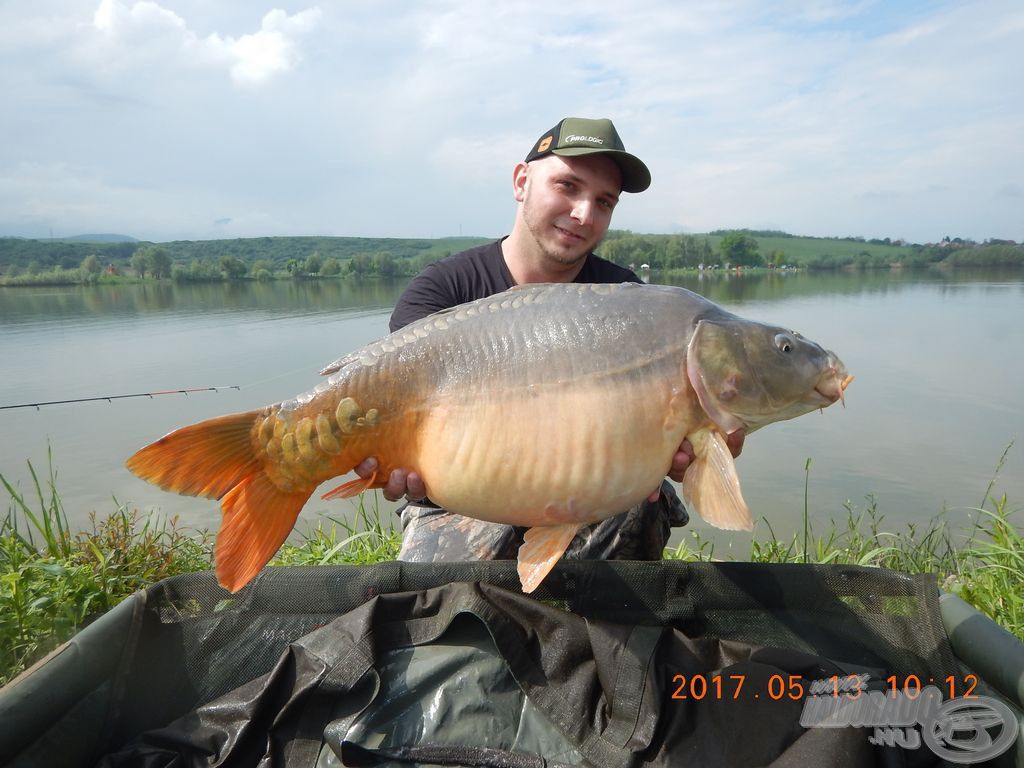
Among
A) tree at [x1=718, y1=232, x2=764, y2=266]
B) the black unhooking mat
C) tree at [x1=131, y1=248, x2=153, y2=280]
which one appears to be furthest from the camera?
tree at [x1=718, y1=232, x2=764, y2=266]

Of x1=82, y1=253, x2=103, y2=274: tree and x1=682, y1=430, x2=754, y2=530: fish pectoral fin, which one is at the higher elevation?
x1=82, y1=253, x2=103, y2=274: tree

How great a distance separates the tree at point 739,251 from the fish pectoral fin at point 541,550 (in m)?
29.2

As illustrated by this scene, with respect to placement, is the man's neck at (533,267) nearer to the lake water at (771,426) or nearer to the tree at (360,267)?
the lake water at (771,426)

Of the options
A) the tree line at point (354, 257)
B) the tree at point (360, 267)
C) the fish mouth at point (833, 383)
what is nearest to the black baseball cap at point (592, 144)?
the fish mouth at point (833, 383)

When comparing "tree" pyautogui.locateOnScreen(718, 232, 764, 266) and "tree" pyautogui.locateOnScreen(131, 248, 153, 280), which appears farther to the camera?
"tree" pyautogui.locateOnScreen(718, 232, 764, 266)

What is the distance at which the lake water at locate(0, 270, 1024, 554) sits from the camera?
338 centimetres

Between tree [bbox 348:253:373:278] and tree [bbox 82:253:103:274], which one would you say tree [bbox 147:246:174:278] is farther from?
tree [bbox 348:253:373:278]

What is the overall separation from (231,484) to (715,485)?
867 mm

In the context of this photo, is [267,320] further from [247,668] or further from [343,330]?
[247,668]

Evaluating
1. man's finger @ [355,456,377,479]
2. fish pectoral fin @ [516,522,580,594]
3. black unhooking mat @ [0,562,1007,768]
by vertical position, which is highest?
man's finger @ [355,456,377,479]

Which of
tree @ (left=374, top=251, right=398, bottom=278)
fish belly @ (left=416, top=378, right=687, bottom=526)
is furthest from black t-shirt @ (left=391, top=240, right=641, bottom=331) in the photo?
tree @ (left=374, top=251, right=398, bottom=278)

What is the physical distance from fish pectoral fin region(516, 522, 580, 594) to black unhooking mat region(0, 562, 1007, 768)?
125 millimetres

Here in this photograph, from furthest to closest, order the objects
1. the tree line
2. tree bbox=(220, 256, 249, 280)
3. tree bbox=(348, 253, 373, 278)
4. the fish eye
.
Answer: tree bbox=(220, 256, 249, 280), tree bbox=(348, 253, 373, 278), the tree line, the fish eye

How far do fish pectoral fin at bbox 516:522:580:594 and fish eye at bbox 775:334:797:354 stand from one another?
50cm
